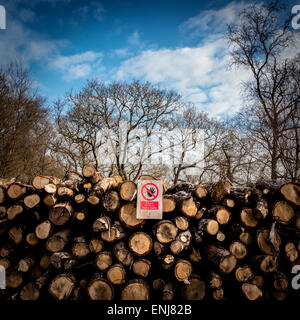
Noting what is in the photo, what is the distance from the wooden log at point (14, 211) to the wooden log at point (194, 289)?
254 cm

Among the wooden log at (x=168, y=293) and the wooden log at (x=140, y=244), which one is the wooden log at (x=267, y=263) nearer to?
the wooden log at (x=168, y=293)

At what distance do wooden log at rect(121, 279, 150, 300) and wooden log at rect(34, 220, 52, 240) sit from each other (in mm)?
1285

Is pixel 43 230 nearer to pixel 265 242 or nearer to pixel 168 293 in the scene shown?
pixel 168 293

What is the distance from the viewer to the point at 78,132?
14383 millimetres

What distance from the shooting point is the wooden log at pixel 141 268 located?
206 centimetres

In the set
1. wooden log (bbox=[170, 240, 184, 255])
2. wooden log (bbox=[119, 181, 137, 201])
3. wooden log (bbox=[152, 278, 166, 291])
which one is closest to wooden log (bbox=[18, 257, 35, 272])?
wooden log (bbox=[119, 181, 137, 201])

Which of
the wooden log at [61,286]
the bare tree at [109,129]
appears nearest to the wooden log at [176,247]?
the wooden log at [61,286]

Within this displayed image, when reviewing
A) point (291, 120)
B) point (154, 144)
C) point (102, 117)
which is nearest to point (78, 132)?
point (102, 117)

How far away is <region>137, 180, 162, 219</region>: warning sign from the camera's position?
87.0 inches

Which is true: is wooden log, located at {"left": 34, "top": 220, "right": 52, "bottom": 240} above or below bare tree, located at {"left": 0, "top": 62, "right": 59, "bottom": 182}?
below

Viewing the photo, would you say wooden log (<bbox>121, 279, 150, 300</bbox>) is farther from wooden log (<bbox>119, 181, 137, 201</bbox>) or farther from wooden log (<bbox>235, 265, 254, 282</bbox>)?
wooden log (<bbox>235, 265, 254, 282</bbox>)

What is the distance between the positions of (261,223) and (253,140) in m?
6.61

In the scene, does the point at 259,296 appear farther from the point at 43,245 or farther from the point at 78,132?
the point at 78,132

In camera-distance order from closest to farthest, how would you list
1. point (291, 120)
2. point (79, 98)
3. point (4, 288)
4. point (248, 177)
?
point (4, 288) → point (291, 120) → point (248, 177) → point (79, 98)
